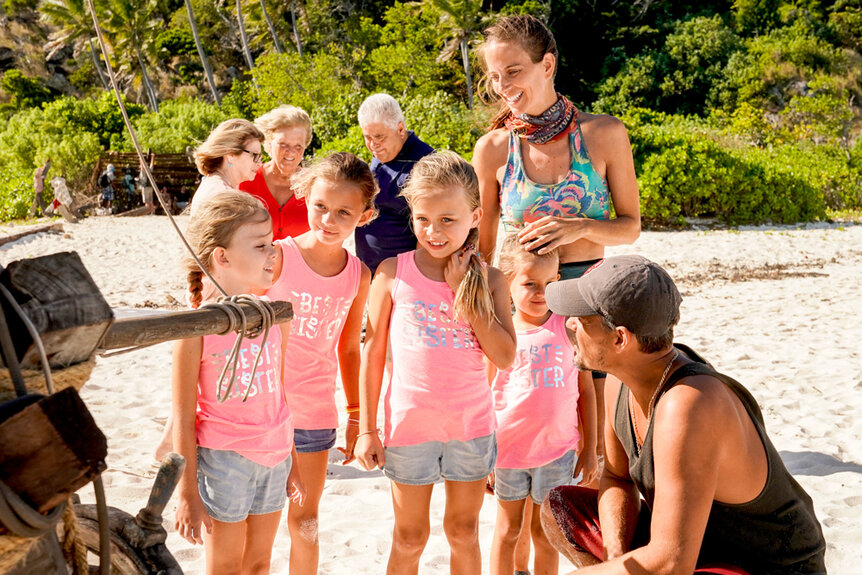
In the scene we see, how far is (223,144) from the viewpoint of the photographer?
3.77m

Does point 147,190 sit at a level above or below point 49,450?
below

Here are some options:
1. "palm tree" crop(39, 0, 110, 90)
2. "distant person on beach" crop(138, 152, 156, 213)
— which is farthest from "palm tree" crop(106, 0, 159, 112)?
"distant person on beach" crop(138, 152, 156, 213)

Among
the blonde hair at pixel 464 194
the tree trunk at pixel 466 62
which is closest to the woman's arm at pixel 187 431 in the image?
the blonde hair at pixel 464 194

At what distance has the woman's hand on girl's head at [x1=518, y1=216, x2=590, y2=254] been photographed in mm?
2891

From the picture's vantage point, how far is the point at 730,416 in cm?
188

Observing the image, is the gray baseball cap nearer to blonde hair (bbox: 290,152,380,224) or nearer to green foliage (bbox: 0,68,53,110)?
blonde hair (bbox: 290,152,380,224)

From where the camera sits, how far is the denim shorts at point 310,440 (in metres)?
2.85

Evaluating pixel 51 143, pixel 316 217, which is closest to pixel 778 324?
pixel 316 217

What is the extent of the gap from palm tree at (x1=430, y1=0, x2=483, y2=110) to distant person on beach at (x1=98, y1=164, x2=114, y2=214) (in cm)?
1800

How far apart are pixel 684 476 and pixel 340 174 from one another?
70.4 inches

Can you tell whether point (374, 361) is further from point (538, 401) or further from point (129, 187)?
point (129, 187)

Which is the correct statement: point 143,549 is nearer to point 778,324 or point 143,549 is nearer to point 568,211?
point 568,211

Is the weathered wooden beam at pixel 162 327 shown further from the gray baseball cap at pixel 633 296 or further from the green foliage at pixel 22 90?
the green foliage at pixel 22 90

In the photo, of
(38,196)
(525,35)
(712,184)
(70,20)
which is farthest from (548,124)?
(70,20)
